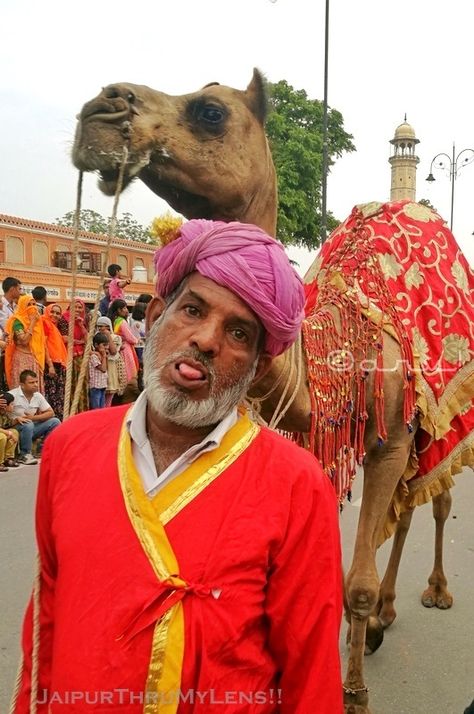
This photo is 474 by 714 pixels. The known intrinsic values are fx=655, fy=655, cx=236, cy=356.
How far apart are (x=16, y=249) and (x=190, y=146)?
22.6 metres

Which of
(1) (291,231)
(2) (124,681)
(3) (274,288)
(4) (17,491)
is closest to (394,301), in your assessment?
(3) (274,288)

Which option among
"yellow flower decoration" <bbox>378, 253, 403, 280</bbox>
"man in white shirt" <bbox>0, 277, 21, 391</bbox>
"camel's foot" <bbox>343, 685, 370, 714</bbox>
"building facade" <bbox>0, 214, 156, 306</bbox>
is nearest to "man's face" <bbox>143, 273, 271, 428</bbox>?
"yellow flower decoration" <bbox>378, 253, 403, 280</bbox>

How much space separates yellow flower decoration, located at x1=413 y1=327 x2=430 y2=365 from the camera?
283 centimetres

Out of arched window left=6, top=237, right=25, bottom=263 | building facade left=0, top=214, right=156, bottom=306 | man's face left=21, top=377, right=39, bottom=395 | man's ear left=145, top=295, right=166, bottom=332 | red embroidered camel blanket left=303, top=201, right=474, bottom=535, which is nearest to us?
man's ear left=145, top=295, right=166, bottom=332

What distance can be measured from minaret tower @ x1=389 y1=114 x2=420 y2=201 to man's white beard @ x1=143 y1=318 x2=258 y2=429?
53.9 m

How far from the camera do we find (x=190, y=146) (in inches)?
86.0

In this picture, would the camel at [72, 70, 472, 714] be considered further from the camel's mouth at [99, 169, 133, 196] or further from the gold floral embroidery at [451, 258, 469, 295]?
the gold floral embroidery at [451, 258, 469, 295]

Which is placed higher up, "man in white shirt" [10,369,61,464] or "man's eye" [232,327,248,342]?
"man's eye" [232,327,248,342]

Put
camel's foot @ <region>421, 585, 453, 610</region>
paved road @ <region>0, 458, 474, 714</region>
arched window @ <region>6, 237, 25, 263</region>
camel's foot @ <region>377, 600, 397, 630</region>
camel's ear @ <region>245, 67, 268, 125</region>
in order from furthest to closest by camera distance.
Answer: arched window @ <region>6, 237, 25, 263</region>, camel's foot @ <region>421, 585, 453, 610</region>, camel's foot @ <region>377, 600, 397, 630</region>, paved road @ <region>0, 458, 474, 714</region>, camel's ear @ <region>245, 67, 268, 125</region>

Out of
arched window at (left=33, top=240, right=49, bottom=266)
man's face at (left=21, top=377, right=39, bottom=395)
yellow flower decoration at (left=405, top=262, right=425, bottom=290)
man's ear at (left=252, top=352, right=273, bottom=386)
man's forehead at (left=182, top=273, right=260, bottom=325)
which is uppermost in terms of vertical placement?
arched window at (left=33, top=240, right=49, bottom=266)

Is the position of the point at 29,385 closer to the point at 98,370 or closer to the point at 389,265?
the point at 98,370

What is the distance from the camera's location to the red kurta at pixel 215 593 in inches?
47.6

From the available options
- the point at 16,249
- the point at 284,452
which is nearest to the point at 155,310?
the point at 284,452

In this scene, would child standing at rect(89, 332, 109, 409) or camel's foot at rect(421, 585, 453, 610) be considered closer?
camel's foot at rect(421, 585, 453, 610)
